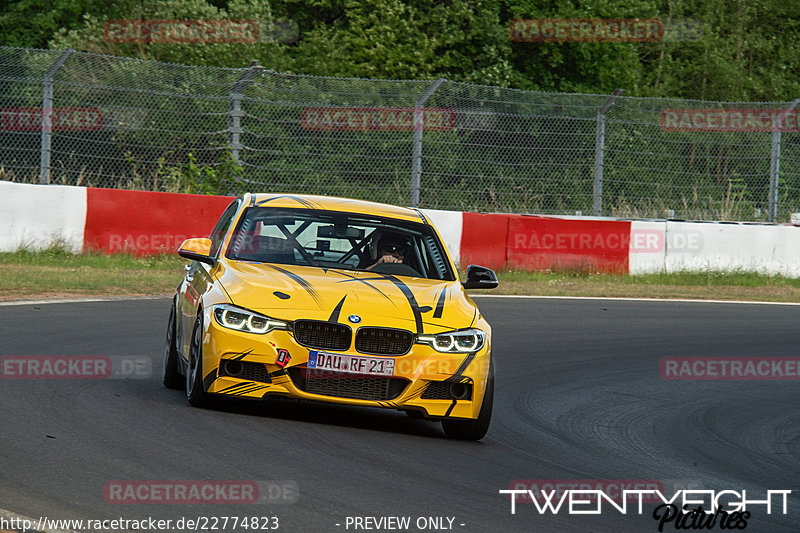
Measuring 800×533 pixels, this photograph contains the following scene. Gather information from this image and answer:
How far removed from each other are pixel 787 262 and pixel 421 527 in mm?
17246

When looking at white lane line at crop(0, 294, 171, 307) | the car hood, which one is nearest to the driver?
the car hood

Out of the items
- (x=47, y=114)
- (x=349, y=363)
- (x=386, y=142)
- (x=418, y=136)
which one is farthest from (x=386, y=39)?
(x=349, y=363)

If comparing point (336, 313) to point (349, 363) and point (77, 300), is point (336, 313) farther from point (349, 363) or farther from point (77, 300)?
point (77, 300)

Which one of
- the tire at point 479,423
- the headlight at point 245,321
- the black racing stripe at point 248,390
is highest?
the headlight at point 245,321

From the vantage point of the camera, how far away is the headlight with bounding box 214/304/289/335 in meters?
7.29

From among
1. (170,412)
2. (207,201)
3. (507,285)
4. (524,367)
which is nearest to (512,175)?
(507,285)

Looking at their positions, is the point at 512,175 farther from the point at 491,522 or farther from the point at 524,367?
the point at 491,522

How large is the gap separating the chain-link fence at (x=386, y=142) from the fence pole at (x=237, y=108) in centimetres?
2

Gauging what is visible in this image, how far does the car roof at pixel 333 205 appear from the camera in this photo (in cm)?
897

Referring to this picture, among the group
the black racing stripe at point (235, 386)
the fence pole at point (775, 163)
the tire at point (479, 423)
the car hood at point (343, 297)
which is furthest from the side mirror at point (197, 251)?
the fence pole at point (775, 163)

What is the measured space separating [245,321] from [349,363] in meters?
0.65

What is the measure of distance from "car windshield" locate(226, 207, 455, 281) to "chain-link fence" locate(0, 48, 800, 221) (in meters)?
11.2

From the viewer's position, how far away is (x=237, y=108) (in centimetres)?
2059

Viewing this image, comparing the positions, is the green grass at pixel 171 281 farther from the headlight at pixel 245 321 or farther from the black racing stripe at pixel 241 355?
the black racing stripe at pixel 241 355
